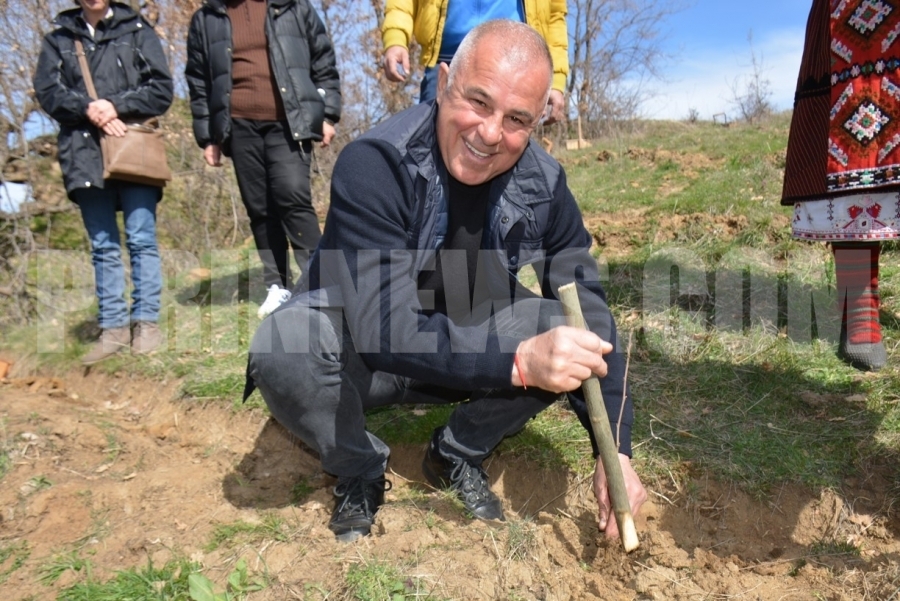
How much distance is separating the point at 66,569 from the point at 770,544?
2330 mm

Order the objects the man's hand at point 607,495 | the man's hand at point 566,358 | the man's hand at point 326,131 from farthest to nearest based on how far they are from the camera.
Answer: the man's hand at point 326,131, the man's hand at point 607,495, the man's hand at point 566,358

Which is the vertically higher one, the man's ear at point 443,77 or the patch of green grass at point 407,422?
the man's ear at point 443,77

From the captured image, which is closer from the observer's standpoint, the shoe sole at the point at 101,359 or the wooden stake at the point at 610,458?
the wooden stake at the point at 610,458

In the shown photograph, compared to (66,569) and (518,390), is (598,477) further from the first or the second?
(66,569)

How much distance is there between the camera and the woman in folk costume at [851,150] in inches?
95.6

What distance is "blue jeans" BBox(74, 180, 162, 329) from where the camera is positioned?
3826 mm

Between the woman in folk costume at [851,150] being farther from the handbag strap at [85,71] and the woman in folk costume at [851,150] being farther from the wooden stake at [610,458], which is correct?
the handbag strap at [85,71]

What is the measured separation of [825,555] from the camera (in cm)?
215

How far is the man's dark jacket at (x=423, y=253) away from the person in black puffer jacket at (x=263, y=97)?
1830mm

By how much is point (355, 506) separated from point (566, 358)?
3.48ft

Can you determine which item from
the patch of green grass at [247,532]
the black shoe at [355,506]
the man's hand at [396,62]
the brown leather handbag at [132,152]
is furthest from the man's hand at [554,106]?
the brown leather handbag at [132,152]

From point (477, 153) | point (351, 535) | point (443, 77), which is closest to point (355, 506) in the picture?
point (351, 535)

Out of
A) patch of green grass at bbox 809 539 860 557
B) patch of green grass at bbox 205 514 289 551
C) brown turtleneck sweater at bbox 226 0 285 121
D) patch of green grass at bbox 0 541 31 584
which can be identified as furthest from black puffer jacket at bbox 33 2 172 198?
patch of green grass at bbox 809 539 860 557

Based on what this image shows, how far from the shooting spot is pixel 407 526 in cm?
218
